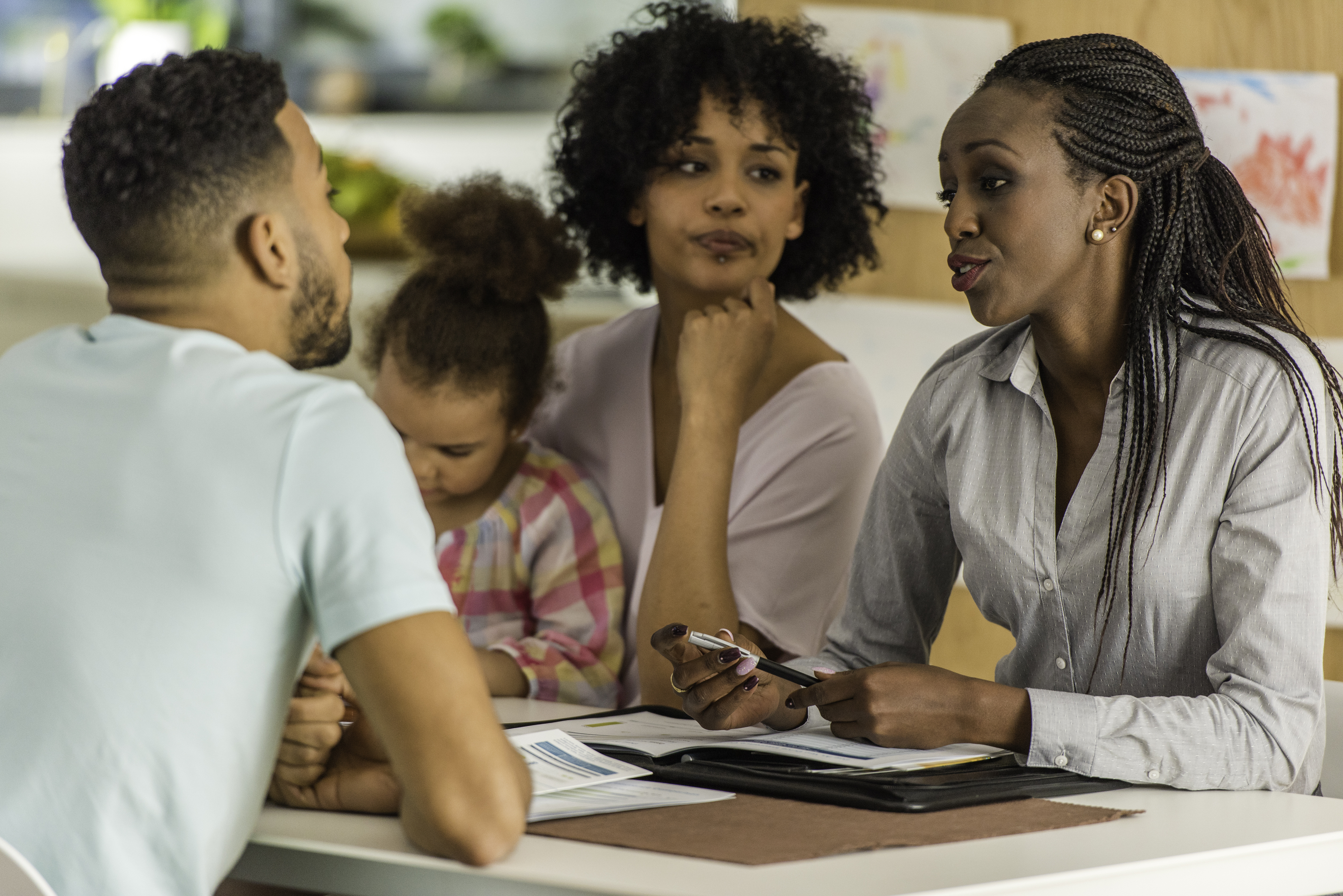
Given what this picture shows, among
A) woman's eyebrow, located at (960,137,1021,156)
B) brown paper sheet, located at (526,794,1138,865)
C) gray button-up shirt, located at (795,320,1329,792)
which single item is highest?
woman's eyebrow, located at (960,137,1021,156)

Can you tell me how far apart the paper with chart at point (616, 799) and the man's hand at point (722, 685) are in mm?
208

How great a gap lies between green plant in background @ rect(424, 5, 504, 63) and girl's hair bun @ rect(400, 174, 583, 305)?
2.28 metres

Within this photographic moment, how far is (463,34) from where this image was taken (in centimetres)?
430

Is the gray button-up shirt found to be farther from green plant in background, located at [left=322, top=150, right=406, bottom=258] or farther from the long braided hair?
→ green plant in background, located at [left=322, top=150, right=406, bottom=258]

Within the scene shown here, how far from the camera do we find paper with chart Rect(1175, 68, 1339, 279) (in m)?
2.23

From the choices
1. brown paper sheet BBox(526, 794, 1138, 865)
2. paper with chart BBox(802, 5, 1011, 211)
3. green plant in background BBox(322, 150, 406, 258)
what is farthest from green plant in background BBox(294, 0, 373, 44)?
brown paper sheet BBox(526, 794, 1138, 865)

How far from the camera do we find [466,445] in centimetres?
195

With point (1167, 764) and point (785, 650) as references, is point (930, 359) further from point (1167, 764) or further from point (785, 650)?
point (1167, 764)

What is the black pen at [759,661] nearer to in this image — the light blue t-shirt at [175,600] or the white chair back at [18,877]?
the light blue t-shirt at [175,600]

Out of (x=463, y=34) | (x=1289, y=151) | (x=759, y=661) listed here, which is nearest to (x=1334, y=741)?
(x=759, y=661)

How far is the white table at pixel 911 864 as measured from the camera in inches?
34.7

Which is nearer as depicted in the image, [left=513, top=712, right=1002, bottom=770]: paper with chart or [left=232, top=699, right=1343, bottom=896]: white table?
[left=232, top=699, right=1343, bottom=896]: white table

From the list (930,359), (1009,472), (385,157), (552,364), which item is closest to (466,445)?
(552,364)

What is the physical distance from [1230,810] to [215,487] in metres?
0.87
